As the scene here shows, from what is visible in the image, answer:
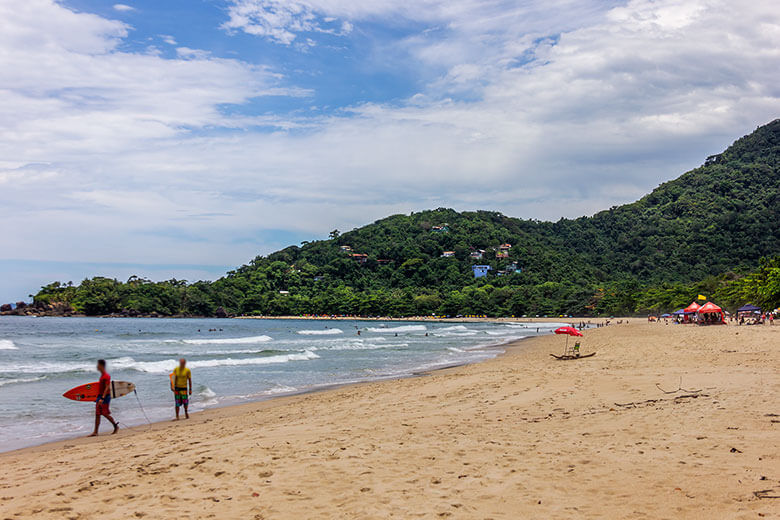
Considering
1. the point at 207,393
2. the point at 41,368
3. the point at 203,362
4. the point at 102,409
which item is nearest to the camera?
the point at 102,409

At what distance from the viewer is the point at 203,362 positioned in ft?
78.4

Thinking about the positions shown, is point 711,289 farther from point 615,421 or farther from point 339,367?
point 615,421

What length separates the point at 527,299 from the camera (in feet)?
350

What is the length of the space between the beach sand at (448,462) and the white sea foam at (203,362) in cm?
1266

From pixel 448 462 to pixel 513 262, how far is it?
129 m

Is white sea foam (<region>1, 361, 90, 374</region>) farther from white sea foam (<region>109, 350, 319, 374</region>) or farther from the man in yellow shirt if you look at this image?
the man in yellow shirt

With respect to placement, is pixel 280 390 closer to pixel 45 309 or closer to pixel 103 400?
pixel 103 400

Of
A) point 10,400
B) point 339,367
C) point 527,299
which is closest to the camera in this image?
point 10,400

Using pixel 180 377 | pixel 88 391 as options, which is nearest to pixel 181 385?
pixel 180 377

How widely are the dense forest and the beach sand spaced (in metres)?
81.1

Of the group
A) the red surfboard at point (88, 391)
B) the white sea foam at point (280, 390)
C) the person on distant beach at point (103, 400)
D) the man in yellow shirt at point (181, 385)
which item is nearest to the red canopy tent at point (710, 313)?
the white sea foam at point (280, 390)

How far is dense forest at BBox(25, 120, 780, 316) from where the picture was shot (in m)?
104

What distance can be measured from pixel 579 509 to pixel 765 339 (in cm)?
2421

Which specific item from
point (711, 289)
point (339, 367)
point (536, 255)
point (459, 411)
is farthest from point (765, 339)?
point (536, 255)
